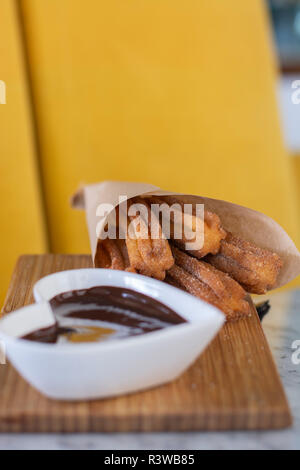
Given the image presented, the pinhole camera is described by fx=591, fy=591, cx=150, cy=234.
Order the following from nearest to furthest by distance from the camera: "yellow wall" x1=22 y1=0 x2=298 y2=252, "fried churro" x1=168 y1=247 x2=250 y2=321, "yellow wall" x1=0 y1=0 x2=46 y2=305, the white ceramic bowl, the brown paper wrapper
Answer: the white ceramic bowl → "fried churro" x1=168 y1=247 x2=250 y2=321 → the brown paper wrapper → "yellow wall" x1=0 y1=0 x2=46 y2=305 → "yellow wall" x1=22 y1=0 x2=298 y2=252

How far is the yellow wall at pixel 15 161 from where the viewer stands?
5.26ft

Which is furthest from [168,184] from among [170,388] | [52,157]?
[170,388]

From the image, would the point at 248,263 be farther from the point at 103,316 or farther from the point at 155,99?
the point at 155,99

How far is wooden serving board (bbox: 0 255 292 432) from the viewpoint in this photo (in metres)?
0.65

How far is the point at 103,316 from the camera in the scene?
28.5 inches

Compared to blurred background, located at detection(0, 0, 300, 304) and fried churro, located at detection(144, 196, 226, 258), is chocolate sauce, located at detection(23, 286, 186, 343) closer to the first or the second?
fried churro, located at detection(144, 196, 226, 258)

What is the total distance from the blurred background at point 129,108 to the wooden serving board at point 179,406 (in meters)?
0.98

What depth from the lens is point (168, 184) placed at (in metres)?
1.92

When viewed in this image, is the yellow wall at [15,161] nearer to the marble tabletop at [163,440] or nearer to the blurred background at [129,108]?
the blurred background at [129,108]

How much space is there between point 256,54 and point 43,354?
5.39ft

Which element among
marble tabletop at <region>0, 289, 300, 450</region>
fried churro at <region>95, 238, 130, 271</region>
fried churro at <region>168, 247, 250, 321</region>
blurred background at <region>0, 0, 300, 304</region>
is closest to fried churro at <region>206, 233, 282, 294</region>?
fried churro at <region>168, 247, 250, 321</region>

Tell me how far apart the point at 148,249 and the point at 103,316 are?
0.19 m

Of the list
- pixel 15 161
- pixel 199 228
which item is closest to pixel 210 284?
pixel 199 228

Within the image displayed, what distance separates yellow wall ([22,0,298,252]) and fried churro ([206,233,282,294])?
902 millimetres
